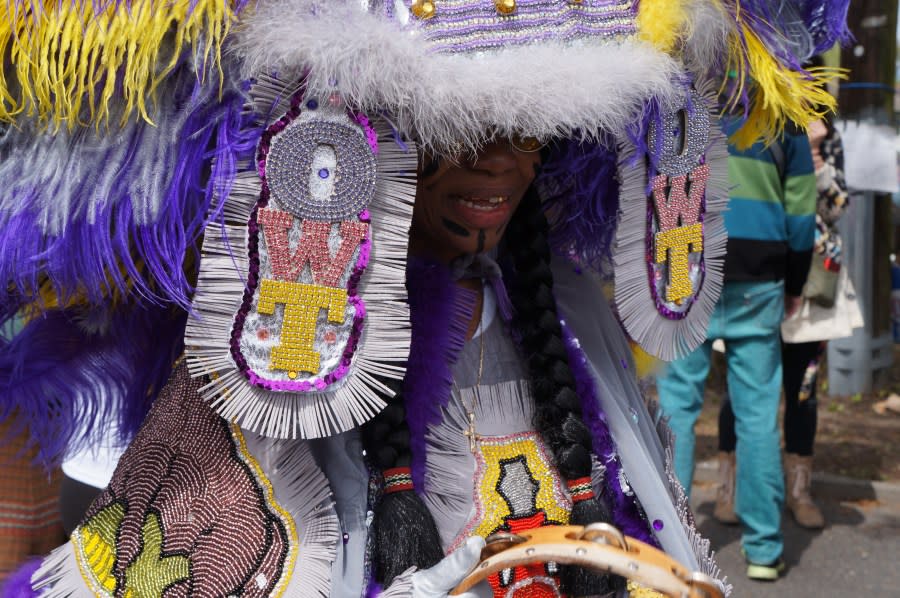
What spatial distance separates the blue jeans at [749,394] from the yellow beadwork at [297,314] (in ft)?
8.63

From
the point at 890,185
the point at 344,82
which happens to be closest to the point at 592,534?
the point at 344,82

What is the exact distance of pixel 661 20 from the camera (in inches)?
59.8

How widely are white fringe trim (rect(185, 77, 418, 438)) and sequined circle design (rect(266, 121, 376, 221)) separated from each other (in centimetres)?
3

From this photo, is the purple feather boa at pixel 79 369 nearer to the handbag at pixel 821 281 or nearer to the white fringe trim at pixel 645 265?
the white fringe trim at pixel 645 265

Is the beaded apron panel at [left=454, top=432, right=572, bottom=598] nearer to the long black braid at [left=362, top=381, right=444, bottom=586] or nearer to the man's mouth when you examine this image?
the long black braid at [left=362, top=381, right=444, bottom=586]

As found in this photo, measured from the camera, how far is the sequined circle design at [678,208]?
5.51 ft

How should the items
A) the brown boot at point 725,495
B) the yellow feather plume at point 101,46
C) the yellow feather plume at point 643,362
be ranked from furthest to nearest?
the brown boot at point 725,495, the yellow feather plume at point 643,362, the yellow feather plume at point 101,46

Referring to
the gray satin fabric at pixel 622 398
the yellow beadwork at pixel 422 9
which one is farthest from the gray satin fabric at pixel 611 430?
the yellow beadwork at pixel 422 9

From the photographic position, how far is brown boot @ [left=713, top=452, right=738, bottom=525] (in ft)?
14.7

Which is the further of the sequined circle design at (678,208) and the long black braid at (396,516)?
the sequined circle design at (678,208)

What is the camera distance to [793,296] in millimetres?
3951

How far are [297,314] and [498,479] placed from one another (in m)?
0.51

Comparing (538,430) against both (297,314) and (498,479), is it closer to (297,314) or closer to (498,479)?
(498,479)

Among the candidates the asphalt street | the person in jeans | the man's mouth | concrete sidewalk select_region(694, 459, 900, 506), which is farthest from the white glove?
concrete sidewalk select_region(694, 459, 900, 506)
